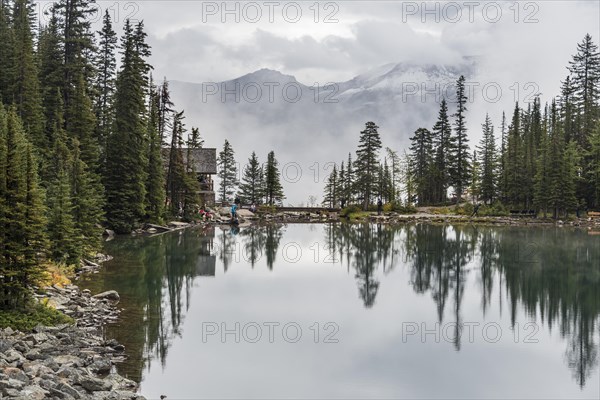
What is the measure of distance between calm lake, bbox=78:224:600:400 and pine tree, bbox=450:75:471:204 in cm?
4660

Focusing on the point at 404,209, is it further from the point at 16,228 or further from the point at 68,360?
the point at 68,360

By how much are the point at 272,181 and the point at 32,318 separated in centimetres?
7525

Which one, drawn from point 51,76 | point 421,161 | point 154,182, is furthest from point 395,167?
point 51,76

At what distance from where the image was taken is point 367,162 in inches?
3546

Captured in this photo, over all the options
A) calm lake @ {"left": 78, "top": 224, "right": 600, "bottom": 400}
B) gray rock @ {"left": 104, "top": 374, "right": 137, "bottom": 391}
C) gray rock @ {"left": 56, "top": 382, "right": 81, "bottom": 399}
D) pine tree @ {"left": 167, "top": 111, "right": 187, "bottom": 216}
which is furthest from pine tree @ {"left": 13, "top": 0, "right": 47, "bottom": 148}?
gray rock @ {"left": 56, "top": 382, "right": 81, "bottom": 399}

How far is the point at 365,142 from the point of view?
3538 inches

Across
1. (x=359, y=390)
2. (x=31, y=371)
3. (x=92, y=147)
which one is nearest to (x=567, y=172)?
(x=92, y=147)

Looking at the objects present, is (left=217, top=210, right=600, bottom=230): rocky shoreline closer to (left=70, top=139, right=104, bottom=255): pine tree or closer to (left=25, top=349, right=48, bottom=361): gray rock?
(left=70, top=139, right=104, bottom=255): pine tree

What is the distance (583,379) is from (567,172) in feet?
210

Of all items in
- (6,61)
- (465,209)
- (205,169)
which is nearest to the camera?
Answer: (6,61)

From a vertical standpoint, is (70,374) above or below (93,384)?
above

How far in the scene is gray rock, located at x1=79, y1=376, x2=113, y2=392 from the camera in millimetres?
12125

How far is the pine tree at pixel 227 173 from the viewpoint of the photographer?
9631 cm

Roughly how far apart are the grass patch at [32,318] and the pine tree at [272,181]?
74.2 metres
